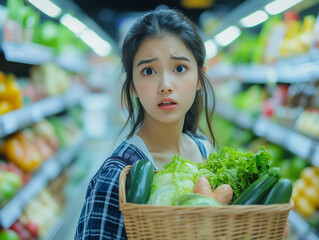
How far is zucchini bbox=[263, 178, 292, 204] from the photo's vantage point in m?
0.86

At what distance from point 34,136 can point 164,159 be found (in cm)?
272

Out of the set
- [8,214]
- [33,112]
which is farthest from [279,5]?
[8,214]

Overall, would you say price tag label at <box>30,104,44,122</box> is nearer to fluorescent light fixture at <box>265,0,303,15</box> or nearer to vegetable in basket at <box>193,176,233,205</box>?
fluorescent light fixture at <box>265,0,303,15</box>

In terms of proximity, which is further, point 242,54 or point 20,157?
point 242,54

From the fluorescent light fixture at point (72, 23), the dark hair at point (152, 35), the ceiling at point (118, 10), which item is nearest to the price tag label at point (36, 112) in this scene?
the fluorescent light fixture at point (72, 23)

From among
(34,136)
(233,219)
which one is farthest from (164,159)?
(34,136)

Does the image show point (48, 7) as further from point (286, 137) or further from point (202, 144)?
point (286, 137)

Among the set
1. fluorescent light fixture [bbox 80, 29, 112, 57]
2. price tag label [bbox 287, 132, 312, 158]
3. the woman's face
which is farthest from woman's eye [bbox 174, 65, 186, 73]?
fluorescent light fixture [bbox 80, 29, 112, 57]

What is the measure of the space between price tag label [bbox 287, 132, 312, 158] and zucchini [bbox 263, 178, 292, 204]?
1.53 metres

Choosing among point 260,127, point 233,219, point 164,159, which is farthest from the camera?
point 260,127

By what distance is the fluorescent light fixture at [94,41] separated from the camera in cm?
438

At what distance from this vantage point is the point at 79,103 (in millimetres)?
5430

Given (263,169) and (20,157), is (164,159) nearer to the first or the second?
(263,169)

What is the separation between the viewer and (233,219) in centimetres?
79
